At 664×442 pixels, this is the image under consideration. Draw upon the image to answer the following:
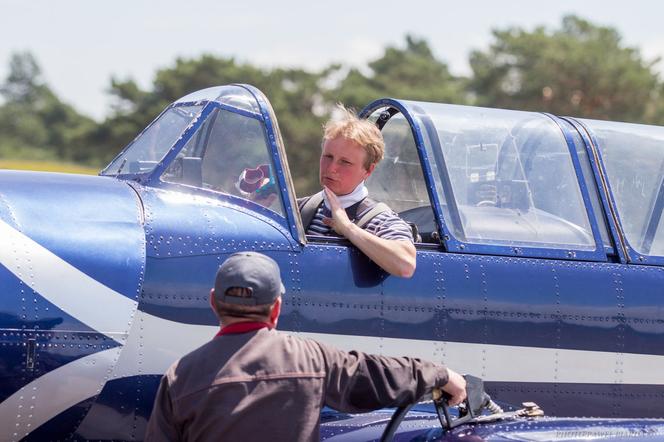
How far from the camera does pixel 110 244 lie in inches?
184

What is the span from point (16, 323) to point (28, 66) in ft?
434

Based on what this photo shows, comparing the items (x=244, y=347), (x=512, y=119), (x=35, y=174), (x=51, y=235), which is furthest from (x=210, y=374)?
(x=512, y=119)

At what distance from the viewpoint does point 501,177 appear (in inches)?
233

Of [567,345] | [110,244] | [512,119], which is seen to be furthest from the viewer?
[512,119]

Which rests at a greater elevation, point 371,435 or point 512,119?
point 512,119

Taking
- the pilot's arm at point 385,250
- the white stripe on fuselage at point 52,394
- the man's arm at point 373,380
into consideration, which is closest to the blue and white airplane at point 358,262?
the white stripe on fuselage at point 52,394

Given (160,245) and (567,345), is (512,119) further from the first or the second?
(160,245)

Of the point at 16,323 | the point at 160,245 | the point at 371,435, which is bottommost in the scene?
the point at 371,435

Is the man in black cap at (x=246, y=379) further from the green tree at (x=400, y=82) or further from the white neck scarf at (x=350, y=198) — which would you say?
the green tree at (x=400, y=82)

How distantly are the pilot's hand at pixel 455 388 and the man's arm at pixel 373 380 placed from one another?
0.21 ft

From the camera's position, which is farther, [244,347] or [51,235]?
[51,235]

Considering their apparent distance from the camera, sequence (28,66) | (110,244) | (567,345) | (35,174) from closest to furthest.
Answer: (110,244) → (35,174) → (567,345) → (28,66)

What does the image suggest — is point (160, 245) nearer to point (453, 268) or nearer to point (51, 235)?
point (51, 235)

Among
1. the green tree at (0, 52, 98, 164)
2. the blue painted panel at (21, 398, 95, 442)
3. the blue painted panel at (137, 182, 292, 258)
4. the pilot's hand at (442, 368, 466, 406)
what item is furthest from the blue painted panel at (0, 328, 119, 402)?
the green tree at (0, 52, 98, 164)
